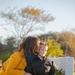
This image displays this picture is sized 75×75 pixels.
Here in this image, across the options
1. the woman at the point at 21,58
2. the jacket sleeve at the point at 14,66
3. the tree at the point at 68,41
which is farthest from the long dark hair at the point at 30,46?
the tree at the point at 68,41

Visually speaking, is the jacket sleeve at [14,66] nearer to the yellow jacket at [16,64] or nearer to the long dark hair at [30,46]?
the yellow jacket at [16,64]

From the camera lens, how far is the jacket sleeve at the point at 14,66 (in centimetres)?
402

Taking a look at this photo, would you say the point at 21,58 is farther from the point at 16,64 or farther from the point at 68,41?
the point at 68,41

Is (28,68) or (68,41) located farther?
(68,41)

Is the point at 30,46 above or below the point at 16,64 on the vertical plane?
above

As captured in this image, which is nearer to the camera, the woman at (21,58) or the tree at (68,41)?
the woman at (21,58)

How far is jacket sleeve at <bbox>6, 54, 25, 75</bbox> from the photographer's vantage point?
13.2 ft

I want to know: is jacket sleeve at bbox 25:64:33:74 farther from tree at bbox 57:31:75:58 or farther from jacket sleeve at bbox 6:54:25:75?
tree at bbox 57:31:75:58

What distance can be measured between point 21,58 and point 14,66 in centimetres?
14

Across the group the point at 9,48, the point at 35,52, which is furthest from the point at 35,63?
the point at 9,48

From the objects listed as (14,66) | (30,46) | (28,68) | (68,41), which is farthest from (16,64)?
(68,41)

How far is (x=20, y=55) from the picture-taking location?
4.06 metres

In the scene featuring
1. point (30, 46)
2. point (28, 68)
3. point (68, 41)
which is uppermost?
point (68, 41)

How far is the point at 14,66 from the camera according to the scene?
403 centimetres
